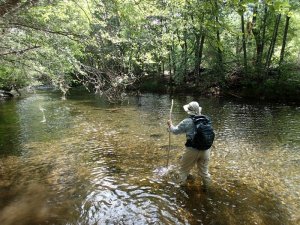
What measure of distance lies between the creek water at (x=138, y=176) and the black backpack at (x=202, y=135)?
4.51ft

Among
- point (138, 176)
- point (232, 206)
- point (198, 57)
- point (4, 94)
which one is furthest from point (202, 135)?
point (4, 94)

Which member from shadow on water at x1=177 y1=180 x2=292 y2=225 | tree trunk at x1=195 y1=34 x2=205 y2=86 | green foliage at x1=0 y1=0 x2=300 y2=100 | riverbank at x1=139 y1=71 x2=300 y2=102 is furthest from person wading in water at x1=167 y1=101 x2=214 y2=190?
tree trunk at x1=195 y1=34 x2=205 y2=86

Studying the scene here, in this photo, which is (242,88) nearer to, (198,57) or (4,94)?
(198,57)

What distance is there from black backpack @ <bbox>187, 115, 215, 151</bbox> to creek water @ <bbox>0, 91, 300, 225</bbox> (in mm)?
1375

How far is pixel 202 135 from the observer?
7.05 m

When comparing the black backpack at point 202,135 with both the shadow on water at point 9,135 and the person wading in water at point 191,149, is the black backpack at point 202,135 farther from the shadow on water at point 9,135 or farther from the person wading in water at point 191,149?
the shadow on water at point 9,135

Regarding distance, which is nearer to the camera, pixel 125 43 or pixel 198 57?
pixel 125 43

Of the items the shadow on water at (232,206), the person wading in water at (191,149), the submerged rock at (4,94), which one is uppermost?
the person wading in water at (191,149)

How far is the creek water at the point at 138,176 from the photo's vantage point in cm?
655

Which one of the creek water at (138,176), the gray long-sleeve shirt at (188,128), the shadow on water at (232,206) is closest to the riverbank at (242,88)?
the creek water at (138,176)

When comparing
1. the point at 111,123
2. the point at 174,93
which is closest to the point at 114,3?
the point at 111,123

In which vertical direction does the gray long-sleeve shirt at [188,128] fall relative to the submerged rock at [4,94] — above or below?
above

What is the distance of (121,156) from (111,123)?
645 cm

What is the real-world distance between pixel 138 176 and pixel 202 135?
2778 mm
